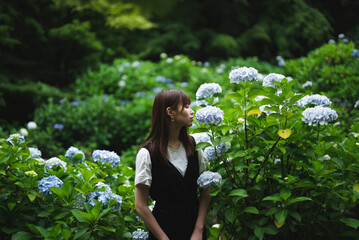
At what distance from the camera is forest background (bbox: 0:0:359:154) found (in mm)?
5703

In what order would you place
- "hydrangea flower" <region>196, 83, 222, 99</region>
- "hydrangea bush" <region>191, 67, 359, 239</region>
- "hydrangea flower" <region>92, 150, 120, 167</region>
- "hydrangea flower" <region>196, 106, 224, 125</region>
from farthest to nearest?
"hydrangea flower" <region>92, 150, 120, 167</region>, "hydrangea flower" <region>196, 83, 222, 99</region>, "hydrangea bush" <region>191, 67, 359, 239</region>, "hydrangea flower" <region>196, 106, 224, 125</region>

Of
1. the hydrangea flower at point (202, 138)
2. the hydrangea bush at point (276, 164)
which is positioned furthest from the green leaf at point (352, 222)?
the hydrangea flower at point (202, 138)

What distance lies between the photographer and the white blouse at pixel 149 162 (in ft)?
5.83

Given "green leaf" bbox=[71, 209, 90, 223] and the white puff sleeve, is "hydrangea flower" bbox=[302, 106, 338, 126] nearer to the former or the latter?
the white puff sleeve

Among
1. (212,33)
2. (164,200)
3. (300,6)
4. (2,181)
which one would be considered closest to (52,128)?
(2,181)

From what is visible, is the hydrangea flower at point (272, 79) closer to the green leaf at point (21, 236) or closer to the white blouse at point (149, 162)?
the white blouse at point (149, 162)

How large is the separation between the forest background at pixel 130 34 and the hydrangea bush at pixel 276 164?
3764 millimetres

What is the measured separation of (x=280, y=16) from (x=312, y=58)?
3135 mm

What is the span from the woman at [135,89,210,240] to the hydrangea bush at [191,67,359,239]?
103 mm

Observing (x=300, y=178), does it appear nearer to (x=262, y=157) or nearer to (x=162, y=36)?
(x=262, y=157)

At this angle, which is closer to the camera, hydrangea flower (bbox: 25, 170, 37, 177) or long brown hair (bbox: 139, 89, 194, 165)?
long brown hair (bbox: 139, 89, 194, 165)

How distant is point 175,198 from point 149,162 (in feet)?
0.81

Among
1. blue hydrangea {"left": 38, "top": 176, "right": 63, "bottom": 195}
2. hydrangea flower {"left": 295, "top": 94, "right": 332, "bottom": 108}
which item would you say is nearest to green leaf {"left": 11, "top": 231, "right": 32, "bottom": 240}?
blue hydrangea {"left": 38, "top": 176, "right": 63, "bottom": 195}

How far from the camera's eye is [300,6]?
5.83 metres
